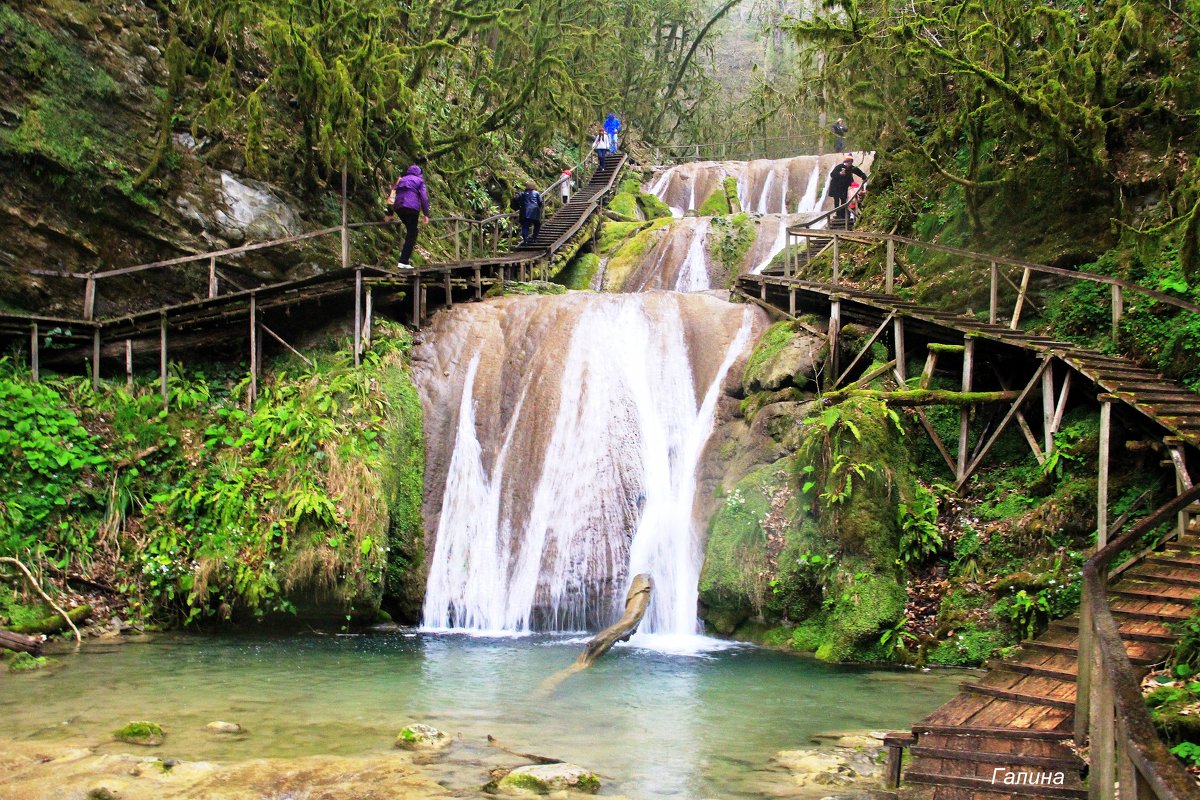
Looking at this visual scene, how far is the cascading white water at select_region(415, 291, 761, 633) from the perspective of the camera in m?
13.2

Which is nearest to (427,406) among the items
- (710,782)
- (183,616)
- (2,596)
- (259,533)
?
(259,533)

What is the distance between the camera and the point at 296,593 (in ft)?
40.1

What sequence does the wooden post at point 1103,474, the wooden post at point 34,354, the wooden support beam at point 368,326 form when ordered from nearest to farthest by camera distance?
the wooden post at point 1103,474, the wooden post at point 34,354, the wooden support beam at point 368,326

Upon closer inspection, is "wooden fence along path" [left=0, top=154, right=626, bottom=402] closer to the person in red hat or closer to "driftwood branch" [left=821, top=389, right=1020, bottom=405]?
"driftwood branch" [left=821, top=389, right=1020, bottom=405]

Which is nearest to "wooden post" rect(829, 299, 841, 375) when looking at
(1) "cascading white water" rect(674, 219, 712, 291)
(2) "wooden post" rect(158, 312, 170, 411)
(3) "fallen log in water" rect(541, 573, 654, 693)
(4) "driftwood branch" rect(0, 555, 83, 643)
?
(3) "fallen log in water" rect(541, 573, 654, 693)

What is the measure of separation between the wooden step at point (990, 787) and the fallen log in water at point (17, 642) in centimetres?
914

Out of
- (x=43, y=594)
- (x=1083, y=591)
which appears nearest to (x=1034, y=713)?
(x=1083, y=591)

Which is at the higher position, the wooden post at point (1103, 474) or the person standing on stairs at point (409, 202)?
the person standing on stairs at point (409, 202)

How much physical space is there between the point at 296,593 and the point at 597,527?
412cm

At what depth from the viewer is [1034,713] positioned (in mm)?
6355

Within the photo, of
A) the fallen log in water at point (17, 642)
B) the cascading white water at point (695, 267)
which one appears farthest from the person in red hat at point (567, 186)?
the fallen log in water at point (17, 642)

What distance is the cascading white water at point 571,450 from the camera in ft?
43.3

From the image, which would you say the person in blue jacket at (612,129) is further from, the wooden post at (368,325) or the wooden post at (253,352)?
the wooden post at (253,352)

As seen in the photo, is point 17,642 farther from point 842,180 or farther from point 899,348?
point 842,180
